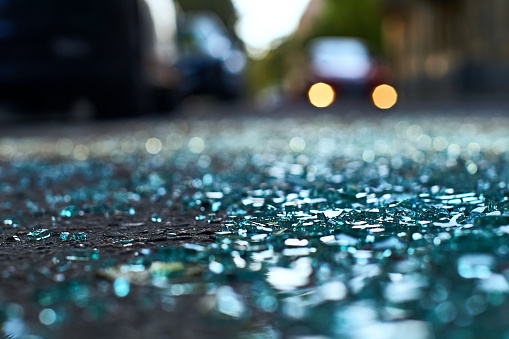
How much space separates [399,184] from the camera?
2520mm

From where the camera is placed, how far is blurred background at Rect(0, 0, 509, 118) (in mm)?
7996

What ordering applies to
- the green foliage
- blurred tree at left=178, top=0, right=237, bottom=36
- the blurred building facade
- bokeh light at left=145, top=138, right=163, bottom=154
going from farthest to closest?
blurred tree at left=178, top=0, right=237, bottom=36, the green foliage, the blurred building facade, bokeh light at left=145, top=138, right=163, bottom=154

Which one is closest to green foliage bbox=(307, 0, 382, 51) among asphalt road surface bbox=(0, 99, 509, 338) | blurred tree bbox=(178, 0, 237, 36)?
blurred tree bbox=(178, 0, 237, 36)

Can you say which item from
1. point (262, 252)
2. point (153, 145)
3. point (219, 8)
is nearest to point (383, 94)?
point (153, 145)

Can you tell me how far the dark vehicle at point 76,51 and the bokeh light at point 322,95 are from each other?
23.2 feet

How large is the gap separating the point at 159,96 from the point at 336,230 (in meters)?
9.50

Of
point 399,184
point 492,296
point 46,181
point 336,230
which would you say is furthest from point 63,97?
point 492,296

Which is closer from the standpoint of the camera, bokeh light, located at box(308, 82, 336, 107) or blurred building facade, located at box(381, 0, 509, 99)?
bokeh light, located at box(308, 82, 336, 107)

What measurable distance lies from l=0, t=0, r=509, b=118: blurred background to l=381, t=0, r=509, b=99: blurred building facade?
0.16 ft

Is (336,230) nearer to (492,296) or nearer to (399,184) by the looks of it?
(492,296)

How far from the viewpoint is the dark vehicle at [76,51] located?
7.78 meters

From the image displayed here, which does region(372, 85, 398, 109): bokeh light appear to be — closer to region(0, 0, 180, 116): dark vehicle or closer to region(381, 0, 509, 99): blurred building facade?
region(381, 0, 509, 99): blurred building facade

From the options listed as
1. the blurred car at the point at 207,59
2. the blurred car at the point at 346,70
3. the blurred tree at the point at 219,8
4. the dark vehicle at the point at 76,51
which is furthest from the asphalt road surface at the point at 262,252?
the blurred tree at the point at 219,8

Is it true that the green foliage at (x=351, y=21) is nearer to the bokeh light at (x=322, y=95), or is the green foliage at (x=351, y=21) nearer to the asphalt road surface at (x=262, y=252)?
the bokeh light at (x=322, y=95)
